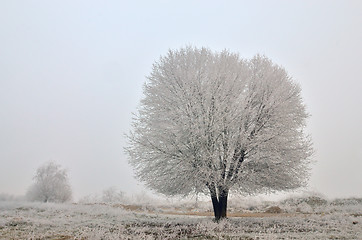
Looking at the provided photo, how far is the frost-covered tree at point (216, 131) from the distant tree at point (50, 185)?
3166 centimetres

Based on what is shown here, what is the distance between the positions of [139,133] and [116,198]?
4257 centimetres

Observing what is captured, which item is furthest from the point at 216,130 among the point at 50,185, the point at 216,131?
the point at 50,185

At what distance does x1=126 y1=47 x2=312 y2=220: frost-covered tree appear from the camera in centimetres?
1647

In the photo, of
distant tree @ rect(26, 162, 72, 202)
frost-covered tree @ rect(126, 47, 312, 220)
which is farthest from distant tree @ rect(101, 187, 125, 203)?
frost-covered tree @ rect(126, 47, 312, 220)

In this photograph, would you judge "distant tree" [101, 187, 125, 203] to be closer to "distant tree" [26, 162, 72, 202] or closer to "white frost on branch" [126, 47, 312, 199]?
"distant tree" [26, 162, 72, 202]

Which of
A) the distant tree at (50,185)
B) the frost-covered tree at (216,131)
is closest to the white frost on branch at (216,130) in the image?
the frost-covered tree at (216,131)

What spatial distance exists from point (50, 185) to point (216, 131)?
3653cm

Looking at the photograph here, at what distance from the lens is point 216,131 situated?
16312 millimetres

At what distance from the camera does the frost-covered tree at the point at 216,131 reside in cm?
1647

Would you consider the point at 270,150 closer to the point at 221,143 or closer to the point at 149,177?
the point at 221,143

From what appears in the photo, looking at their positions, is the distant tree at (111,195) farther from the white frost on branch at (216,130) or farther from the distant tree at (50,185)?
the white frost on branch at (216,130)

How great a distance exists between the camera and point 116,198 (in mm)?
56688

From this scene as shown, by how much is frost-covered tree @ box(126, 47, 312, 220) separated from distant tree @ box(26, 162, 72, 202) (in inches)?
1247

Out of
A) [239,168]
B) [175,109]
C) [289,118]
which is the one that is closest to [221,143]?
[239,168]
